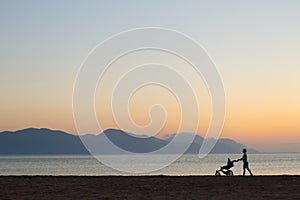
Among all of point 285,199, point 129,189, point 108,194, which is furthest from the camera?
point 129,189

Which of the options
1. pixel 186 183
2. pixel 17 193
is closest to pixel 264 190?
pixel 186 183

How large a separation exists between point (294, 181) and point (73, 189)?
32.0 feet

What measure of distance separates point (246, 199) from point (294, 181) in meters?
6.10

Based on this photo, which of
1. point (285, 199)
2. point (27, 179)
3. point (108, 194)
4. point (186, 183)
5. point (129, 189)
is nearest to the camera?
point (285, 199)

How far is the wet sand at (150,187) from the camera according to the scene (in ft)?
68.4

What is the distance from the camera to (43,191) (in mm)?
22391

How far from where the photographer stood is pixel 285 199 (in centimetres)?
1952

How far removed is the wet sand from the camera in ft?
68.4

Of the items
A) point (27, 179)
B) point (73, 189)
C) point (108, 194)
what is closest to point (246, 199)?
point (108, 194)

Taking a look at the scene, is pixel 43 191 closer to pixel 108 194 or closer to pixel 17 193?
pixel 17 193

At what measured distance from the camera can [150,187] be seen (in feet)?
77.0

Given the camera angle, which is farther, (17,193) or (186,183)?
(186,183)

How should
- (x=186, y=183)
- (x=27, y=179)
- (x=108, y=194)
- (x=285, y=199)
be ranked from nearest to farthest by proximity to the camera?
1. (x=285, y=199)
2. (x=108, y=194)
3. (x=186, y=183)
4. (x=27, y=179)

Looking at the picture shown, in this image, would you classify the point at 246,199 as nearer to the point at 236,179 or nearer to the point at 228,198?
the point at 228,198
